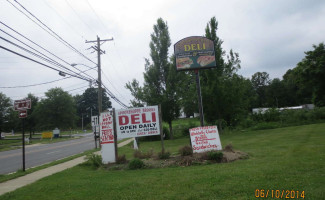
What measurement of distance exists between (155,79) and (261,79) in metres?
84.7

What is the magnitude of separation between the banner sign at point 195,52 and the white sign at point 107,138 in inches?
185

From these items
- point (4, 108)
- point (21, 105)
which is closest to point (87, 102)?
point (4, 108)

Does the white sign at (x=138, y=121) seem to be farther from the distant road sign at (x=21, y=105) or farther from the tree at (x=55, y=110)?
the tree at (x=55, y=110)

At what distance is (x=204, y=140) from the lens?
32.7 feet

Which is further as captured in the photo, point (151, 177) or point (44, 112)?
point (44, 112)

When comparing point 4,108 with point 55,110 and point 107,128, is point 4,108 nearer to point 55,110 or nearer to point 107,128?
point 55,110

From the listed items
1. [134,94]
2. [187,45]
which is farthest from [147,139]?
[187,45]

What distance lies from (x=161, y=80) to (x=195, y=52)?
11.6 meters

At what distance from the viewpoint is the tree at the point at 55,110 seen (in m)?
63.1

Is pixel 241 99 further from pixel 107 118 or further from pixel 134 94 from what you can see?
pixel 107 118

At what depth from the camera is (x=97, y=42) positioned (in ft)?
80.3

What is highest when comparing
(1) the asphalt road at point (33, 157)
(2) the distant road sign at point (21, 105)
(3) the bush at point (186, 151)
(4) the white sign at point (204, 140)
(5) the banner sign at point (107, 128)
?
(2) the distant road sign at point (21, 105)
